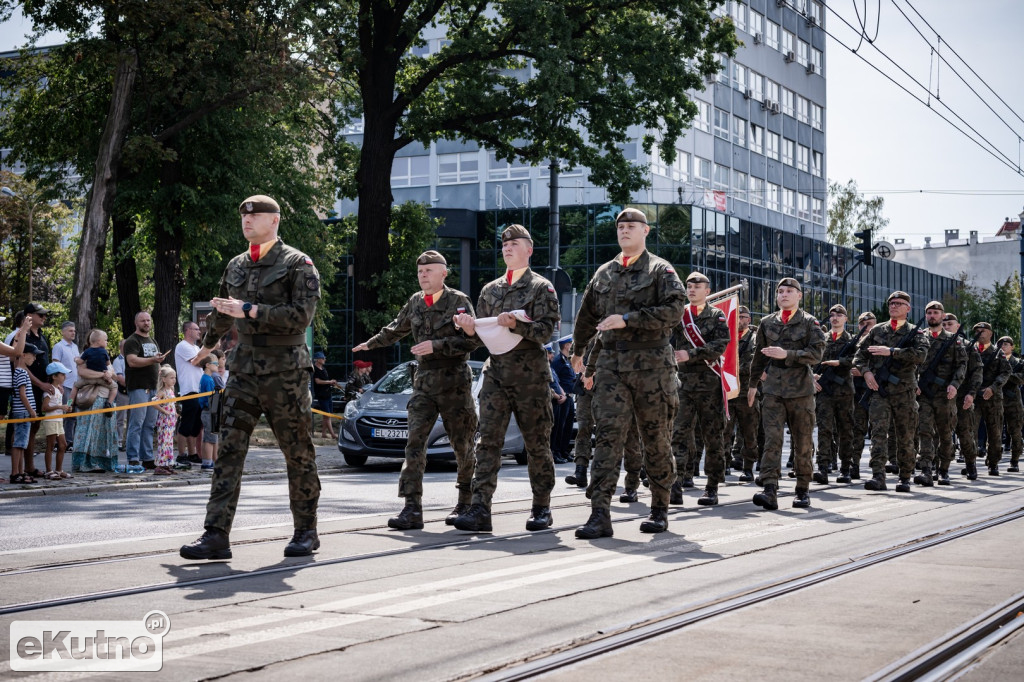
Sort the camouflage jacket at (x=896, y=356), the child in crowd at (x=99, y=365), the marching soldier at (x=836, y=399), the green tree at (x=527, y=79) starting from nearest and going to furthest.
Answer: the camouflage jacket at (x=896, y=356) < the child in crowd at (x=99, y=365) < the marching soldier at (x=836, y=399) < the green tree at (x=527, y=79)

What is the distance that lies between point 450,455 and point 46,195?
52.1ft

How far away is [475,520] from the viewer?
955cm

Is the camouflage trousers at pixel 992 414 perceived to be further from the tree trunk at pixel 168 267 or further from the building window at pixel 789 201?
the building window at pixel 789 201

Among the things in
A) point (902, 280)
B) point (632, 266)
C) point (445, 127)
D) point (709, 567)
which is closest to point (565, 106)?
point (445, 127)

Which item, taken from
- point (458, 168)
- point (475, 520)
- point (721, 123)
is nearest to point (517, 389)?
point (475, 520)

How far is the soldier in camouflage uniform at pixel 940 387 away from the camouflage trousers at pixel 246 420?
9.93 m

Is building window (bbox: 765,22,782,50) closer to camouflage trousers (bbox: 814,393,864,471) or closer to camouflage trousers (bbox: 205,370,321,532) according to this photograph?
camouflage trousers (bbox: 814,393,864,471)

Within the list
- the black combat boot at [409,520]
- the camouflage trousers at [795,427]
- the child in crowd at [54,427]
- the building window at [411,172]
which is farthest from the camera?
the building window at [411,172]

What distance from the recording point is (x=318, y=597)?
6.54m

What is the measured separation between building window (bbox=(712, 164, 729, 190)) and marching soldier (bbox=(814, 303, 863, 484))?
42866 mm

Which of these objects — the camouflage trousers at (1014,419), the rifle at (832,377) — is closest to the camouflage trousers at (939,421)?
the rifle at (832,377)

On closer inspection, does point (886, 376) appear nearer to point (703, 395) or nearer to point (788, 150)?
point (703, 395)

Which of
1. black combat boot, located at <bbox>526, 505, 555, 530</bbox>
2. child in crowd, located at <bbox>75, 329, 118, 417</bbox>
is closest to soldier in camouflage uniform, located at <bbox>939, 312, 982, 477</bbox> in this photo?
black combat boot, located at <bbox>526, 505, 555, 530</bbox>

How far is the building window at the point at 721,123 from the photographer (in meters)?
59.4
